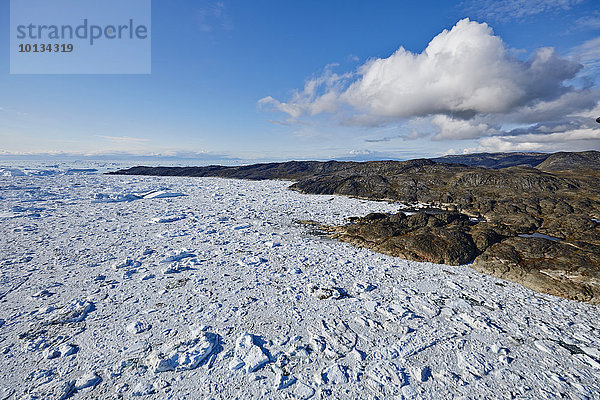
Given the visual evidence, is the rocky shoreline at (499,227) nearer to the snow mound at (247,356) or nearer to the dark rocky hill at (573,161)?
the snow mound at (247,356)

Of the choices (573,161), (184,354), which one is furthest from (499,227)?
(573,161)

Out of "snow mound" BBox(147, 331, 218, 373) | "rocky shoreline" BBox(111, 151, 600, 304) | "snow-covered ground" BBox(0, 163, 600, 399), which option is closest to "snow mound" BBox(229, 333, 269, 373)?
"snow-covered ground" BBox(0, 163, 600, 399)

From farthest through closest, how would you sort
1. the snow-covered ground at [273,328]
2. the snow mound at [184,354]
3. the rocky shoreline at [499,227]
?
the rocky shoreline at [499,227] → the snow mound at [184,354] → the snow-covered ground at [273,328]

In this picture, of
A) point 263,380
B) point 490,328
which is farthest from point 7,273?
point 490,328

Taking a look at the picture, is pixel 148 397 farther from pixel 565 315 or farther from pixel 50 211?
pixel 50 211

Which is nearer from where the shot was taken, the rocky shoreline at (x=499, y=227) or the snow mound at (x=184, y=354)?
the snow mound at (x=184, y=354)

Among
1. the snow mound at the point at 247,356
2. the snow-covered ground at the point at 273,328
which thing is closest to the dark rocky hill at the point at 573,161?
the snow-covered ground at the point at 273,328

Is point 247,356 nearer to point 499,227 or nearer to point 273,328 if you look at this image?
point 273,328
